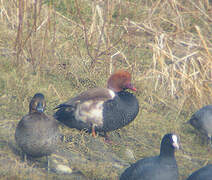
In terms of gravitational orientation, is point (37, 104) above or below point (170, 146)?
above

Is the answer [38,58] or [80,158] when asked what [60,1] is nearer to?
[38,58]

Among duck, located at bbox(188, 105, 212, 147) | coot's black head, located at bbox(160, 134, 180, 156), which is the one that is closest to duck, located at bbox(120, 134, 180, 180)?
coot's black head, located at bbox(160, 134, 180, 156)

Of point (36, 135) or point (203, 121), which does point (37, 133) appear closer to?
point (36, 135)

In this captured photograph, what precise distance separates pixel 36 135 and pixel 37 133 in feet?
0.07

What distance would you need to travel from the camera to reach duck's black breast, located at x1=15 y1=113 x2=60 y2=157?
157 inches

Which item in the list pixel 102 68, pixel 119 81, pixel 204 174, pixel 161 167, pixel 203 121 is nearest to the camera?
pixel 161 167

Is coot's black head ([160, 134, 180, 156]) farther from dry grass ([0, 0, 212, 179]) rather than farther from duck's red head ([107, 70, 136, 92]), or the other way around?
duck's red head ([107, 70, 136, 92])

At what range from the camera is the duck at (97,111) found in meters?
4.86

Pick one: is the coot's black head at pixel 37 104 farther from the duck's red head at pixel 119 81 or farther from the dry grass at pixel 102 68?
the duck's red head at pixel 119 81

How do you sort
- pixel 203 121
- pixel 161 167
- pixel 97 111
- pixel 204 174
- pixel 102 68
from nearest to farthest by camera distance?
pixel 161 167 < pixel 204 174 < pixel 97 111 < pixel 203 121 < pixel 102 68

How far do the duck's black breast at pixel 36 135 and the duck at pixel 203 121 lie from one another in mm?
2443

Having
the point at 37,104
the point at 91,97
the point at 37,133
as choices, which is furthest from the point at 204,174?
the point at 37,104

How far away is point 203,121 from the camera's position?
566 cm

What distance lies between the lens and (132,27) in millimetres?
7297
